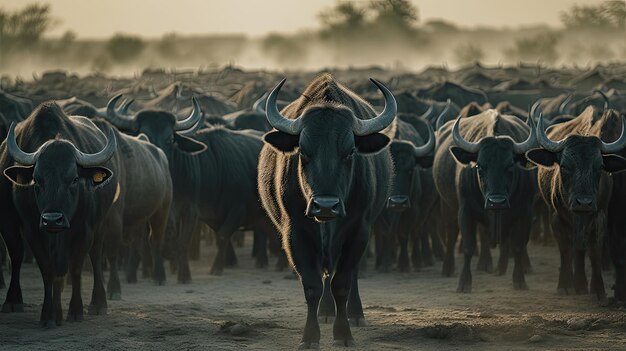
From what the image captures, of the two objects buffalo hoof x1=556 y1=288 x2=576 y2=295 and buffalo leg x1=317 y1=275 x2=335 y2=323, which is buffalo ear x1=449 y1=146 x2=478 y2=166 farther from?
buffalo leg x1=317 y1=275 x2=335 y2=323

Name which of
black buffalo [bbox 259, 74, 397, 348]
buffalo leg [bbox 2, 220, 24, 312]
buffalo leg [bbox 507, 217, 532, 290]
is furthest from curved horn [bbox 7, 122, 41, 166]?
buffalo leg [bbox 507, 217, 532, 290]

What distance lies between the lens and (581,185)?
11227 millimetres

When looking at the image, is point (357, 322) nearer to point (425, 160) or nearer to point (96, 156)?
point (96, 156)

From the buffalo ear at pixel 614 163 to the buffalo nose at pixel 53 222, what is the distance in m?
5.18

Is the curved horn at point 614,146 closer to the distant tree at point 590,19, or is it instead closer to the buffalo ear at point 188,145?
the buffalo ear at point 188,145

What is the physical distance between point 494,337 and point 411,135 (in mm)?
7513

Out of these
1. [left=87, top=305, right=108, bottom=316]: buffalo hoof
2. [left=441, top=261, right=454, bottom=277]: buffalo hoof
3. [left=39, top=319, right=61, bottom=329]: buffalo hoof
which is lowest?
[left=39, top=319, right=61, bottom=329]: buffalo hoof

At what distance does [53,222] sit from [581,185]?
197 inches

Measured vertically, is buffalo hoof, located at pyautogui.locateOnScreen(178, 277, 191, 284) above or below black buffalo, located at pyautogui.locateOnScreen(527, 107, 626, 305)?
below

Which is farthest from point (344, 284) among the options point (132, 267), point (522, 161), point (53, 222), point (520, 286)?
point (132, 267)

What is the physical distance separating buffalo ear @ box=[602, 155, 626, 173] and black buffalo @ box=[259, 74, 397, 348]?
2767 millimetres

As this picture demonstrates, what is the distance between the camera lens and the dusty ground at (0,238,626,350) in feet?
31.0

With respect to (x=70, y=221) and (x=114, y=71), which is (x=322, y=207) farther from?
(x=114, y=71)

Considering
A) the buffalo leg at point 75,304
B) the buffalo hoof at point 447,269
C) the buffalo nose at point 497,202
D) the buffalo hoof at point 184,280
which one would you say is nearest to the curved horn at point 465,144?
the buffalo nose at point 497,202
